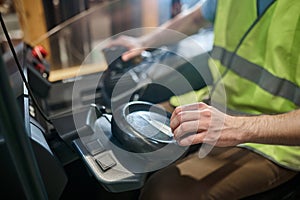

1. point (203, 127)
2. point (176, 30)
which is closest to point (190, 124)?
point (203, 127)

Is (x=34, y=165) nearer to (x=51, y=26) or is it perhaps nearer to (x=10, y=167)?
(x=10, y=167)

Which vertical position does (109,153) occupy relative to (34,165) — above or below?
below

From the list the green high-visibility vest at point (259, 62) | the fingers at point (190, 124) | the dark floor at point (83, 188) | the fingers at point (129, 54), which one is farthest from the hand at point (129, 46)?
the fingers at point (190, 124)

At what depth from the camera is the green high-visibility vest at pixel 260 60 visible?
2.76 ft

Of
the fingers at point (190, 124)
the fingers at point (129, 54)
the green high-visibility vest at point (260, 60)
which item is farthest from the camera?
the fingers at point (129, 54)

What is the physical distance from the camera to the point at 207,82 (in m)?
1.13

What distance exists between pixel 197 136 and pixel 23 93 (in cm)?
46

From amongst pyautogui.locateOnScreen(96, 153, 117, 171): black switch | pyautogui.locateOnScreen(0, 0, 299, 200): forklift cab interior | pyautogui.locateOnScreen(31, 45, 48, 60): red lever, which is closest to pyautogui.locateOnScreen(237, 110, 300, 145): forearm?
pyautogui.locateOnScreen(0, 0, 299, 200): forklift cab interior

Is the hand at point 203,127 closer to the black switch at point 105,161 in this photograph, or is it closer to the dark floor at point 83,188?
the black switch at point 105,161

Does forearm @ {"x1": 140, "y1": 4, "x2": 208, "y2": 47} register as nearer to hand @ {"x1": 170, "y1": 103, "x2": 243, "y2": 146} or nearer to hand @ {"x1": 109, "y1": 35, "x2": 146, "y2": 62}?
hand @ {"x1": 109, "y1": 35, "x2": 146, "y2": 62}

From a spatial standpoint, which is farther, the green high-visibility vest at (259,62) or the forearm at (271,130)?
the green high-visibility vest at (259,62)

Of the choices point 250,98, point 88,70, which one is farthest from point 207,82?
point 88,70

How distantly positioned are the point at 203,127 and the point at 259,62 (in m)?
0.40

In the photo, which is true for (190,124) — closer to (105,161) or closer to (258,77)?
(105,161)
